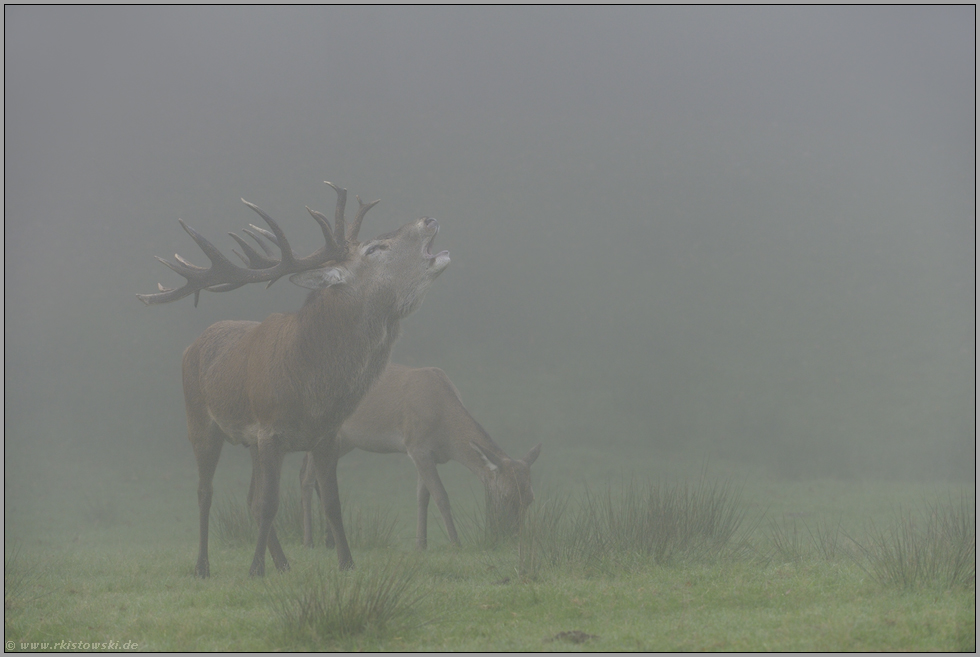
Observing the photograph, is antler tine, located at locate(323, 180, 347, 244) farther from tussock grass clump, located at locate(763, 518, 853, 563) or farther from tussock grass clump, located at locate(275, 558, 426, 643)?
tussock grass clump, located at locate(763, 518, 853, 563)

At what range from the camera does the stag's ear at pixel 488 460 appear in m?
9.12

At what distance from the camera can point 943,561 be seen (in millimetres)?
6016

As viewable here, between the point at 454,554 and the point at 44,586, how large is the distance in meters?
3.57

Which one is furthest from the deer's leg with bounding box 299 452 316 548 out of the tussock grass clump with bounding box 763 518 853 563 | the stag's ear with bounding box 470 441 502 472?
the tussock grass clump with bounding box 763 518 853 563

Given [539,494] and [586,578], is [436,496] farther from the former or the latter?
[586,578]

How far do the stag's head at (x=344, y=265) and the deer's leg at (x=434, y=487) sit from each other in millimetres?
3160

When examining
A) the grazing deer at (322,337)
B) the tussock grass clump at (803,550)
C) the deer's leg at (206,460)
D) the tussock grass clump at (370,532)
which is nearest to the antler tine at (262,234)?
Result: the grazing deer at (322,337)

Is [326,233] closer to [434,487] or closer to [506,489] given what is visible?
[506,489]

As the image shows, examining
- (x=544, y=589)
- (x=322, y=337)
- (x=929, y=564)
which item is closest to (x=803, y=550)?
(x=929, y=564)

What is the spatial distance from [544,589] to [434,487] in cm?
381

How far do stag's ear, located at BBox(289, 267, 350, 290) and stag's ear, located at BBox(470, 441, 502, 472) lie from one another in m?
3.22

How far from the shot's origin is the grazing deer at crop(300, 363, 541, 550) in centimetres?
888

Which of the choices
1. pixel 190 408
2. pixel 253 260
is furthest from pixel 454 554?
pixel 253 260

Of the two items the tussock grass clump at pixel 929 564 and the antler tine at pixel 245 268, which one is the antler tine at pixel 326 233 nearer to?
the antler tine at pixel 245 268
